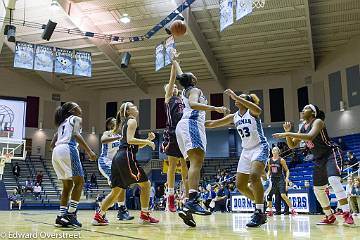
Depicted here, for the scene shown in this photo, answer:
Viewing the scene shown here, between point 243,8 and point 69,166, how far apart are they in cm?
869

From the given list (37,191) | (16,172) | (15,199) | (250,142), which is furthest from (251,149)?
(16,172)

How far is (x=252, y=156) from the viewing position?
5.08 m

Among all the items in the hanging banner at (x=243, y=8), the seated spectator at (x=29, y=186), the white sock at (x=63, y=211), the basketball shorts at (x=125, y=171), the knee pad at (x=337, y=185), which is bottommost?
the seated spectator at (x=29, y=186)

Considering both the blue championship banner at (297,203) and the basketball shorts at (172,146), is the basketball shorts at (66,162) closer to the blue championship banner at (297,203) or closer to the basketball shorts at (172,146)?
the basketball shorts at (172,146)

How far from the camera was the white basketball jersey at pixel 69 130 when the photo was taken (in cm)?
485

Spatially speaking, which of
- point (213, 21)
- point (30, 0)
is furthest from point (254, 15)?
point (30, 0)

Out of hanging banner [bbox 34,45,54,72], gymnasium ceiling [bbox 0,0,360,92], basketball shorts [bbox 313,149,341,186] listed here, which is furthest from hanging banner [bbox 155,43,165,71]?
basketball shorts [bbox 313,149,341,186]

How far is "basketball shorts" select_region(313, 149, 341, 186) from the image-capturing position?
5608mm

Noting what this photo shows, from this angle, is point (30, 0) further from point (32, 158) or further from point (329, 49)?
point (329, 49)

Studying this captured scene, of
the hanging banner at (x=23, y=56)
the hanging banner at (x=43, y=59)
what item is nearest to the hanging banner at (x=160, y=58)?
the hanging banner at (x=43, y=59)

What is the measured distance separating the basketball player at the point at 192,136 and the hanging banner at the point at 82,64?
14.3 m

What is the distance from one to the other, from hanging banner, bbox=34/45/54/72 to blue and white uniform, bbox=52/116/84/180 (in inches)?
528

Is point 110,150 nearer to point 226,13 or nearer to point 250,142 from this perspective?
point 250,142

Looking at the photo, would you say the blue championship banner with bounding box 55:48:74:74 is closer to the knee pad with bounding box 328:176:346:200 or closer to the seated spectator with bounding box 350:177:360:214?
the seated spectator with bounding box 350:177:360:214
